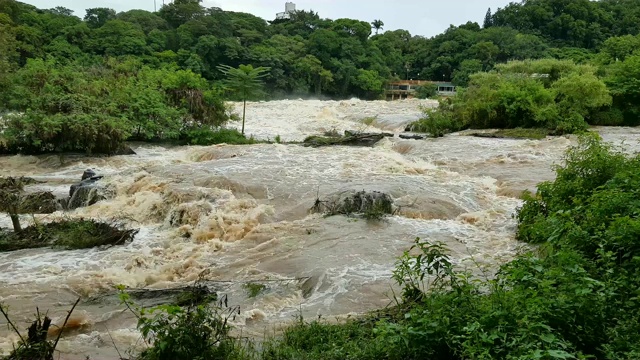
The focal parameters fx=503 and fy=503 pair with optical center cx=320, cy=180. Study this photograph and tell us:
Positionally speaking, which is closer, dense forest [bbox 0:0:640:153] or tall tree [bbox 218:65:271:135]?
dense forest [bbox 0:0:640:153]

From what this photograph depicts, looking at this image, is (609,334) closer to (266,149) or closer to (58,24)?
(266,149)

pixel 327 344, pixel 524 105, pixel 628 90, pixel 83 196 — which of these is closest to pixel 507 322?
pixel 327 344

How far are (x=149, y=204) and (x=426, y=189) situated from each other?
6.02 metres

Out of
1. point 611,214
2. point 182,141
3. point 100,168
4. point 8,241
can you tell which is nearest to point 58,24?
point 182,141

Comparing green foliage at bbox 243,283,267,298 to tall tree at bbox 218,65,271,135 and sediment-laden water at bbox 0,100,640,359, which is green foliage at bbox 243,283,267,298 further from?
tall tree at bbox 218,65,271,135

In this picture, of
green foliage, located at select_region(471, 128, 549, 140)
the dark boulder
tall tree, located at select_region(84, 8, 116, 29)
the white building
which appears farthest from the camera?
the white building

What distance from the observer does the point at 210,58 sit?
4391 cm

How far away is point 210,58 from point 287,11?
26286 mm

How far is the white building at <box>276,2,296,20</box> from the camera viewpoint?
6503 cm

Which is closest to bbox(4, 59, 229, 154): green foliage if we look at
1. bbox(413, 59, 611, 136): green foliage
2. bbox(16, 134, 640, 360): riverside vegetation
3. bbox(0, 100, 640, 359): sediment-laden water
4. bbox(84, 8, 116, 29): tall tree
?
bbox(0, 100, 640, 359): sediment-laden water

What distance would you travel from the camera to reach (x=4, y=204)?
999 centimetres

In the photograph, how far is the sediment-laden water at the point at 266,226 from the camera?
20.8ft

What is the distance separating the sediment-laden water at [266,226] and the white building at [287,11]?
52074mm

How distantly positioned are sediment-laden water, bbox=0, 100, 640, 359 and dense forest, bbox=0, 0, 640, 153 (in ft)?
5.09
